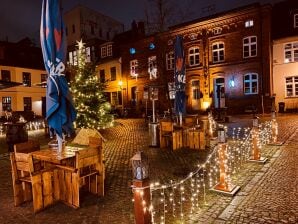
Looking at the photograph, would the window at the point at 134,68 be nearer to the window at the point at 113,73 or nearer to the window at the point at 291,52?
the window at the point at 113,73

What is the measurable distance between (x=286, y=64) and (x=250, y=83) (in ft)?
10.9

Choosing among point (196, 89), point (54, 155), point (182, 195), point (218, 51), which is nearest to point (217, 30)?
point (218, 51)

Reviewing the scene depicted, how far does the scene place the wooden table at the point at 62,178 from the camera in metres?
4.91

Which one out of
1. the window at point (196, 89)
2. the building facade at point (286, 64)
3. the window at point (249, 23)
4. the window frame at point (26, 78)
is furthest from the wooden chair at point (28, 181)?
the window frame at point (26, 78)

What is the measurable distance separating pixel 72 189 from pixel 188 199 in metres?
2.22

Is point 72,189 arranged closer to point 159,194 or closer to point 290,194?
point 159,194

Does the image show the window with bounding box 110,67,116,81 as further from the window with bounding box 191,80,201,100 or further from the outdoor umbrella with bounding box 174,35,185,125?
the outdoor umbrella with bounding box 174,35,185,125

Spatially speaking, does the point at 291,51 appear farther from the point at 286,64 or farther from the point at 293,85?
the point at 293,85

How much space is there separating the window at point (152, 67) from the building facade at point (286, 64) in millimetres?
11934

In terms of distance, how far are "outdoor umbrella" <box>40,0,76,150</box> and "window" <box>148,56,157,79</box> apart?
2378cm

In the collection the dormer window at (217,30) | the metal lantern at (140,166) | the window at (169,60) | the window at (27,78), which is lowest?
the metal lantern at (140,166)

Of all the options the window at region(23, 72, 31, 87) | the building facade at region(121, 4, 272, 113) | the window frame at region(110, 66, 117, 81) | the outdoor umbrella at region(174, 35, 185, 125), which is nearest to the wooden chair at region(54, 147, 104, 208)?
the outdoor umbrella at region(174, 35, 185, 125)

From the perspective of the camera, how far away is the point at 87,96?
14.8 metres

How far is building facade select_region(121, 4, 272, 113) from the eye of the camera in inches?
872
